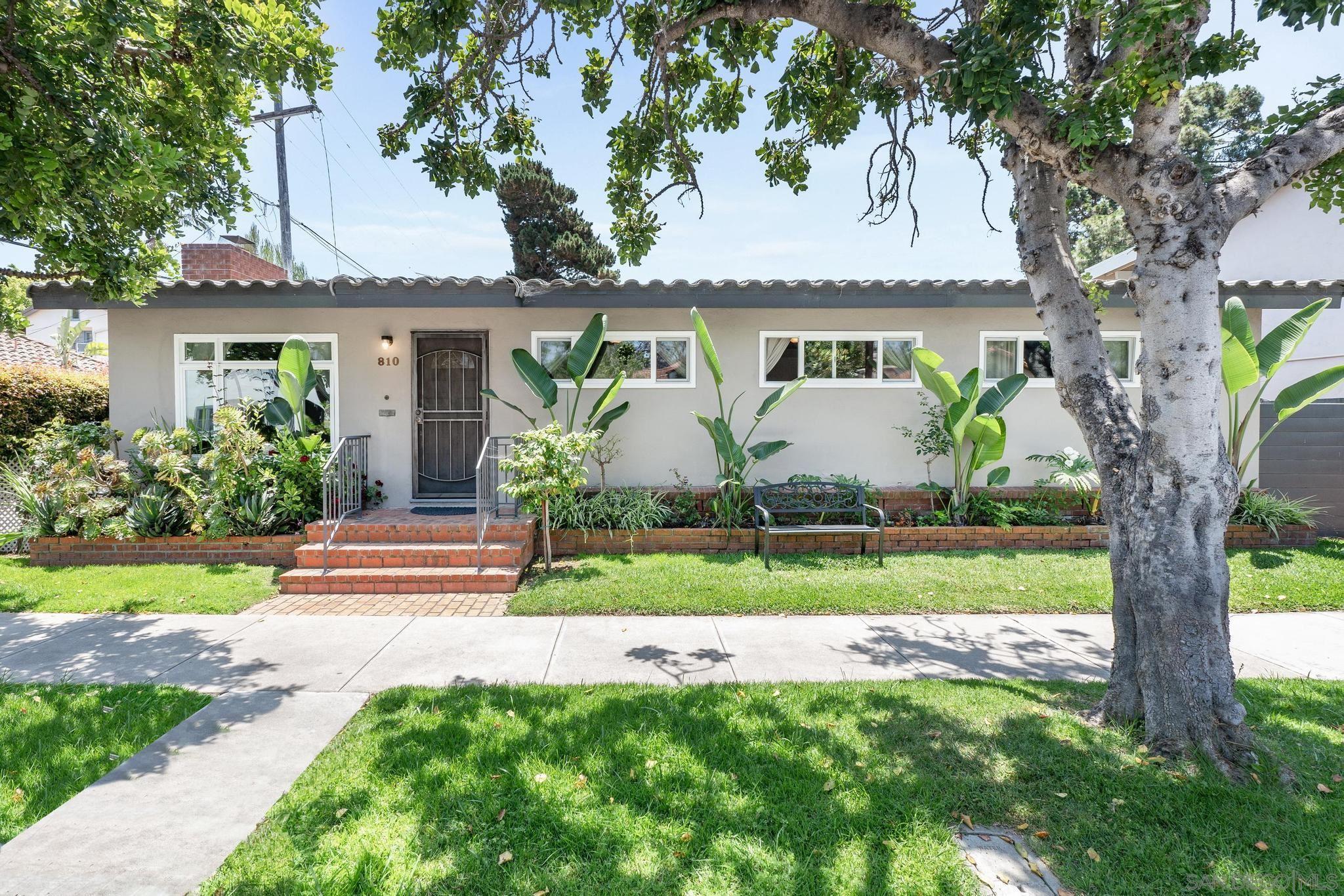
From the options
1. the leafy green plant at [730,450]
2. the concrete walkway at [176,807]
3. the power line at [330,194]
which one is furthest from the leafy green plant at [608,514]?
the power line at [330,194]

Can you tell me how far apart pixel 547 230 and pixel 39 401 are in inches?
509

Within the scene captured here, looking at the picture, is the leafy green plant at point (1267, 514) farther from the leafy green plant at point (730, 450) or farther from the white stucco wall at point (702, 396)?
the leafy green plant at point (730, 450)

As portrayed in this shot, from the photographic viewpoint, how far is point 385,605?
6.08m

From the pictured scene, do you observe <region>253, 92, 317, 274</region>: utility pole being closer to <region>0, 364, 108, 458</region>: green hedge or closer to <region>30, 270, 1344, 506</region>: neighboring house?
<region>0, 364, 108, 458</region>: green hedge

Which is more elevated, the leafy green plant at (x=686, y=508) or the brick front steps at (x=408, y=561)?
the leafy green plant at (x=686, y=508)

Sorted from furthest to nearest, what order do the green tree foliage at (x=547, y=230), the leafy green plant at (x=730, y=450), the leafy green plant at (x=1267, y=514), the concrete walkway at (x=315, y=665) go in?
1. the green tree foliage at (x=547, y=230)
2. the leafy green plant at (x=1267, y=514)
3. the leafy green plant at (x=730, y=450)
4. the concrete walkway at (x=315, y=665)

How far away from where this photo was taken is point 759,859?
2480mm

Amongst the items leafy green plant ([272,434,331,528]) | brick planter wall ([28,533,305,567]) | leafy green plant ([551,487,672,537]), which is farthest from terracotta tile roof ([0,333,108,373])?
leafy green plant ([551,487,672,537])

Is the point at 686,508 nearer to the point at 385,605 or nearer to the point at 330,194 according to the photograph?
the point at 385,605

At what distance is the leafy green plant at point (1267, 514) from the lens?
8141 mm

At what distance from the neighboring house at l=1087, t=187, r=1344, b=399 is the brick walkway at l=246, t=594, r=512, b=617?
1095cm

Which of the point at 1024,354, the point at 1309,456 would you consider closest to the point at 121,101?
the point at 1024,354

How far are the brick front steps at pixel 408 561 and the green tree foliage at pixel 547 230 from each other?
13.7 metres

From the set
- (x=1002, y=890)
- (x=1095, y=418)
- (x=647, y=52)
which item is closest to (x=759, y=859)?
(x=1002, y=890)
